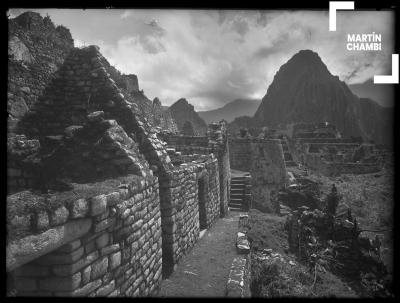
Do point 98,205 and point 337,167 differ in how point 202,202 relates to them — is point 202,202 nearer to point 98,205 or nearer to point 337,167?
point 98,205

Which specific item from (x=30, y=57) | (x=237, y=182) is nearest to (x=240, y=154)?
(x=237, y=182)

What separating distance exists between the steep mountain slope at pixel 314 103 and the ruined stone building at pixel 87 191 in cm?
8260

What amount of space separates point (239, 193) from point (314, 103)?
80301 mm

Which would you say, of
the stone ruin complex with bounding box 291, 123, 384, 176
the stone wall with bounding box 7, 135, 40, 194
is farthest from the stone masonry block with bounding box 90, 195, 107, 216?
the stone ruin complex with bounding box 291, 123, 384, 176

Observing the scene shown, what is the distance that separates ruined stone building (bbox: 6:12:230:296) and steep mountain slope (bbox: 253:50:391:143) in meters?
A: 82.6

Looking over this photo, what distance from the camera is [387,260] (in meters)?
11.6

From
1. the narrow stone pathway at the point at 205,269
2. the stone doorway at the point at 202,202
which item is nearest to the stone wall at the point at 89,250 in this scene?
the narrow stone pathway at the point at 205,269

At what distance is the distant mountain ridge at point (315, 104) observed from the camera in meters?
84.0

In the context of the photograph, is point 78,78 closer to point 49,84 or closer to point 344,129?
Answer: point 49,84

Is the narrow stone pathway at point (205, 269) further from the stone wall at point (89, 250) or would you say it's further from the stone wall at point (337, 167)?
the stone wall at point (337, 167)

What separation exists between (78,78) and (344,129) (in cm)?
8926

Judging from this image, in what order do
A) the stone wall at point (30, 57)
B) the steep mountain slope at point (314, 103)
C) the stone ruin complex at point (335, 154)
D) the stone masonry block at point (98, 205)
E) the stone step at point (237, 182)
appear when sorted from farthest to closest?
the steep mountain slope at point (314, 103), the stone ruin complex at point (335, 154), the stone step at point (237, 182), the stone wall at point (30, 57), the stone masonry block at point (98, 205)

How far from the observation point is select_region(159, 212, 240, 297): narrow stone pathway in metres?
5.84
